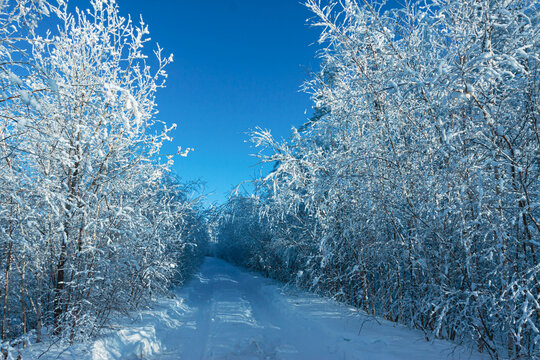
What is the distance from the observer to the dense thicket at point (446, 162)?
10.3 feet

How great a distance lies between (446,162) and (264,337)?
5.29 m

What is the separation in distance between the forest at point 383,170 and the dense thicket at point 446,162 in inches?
1.4

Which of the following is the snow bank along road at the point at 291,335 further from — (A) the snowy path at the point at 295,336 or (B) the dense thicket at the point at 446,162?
(B) the dense thicket at the point at 446,162

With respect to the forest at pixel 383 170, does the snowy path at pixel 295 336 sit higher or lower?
lower

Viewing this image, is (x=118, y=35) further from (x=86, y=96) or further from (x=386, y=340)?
(x=386, y=340)

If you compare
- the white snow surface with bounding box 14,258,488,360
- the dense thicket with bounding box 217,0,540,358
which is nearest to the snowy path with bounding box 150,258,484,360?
the white snow surface with bounding box 14,258,488,360

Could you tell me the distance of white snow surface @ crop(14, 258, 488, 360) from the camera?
4570mm

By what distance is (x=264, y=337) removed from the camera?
6.81 metres

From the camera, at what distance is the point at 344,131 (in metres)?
7.28

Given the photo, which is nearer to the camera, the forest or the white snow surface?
the forest

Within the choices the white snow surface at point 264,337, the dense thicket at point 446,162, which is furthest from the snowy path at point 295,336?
the dense thicket at point 446,162

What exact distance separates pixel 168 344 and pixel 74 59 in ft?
19.9

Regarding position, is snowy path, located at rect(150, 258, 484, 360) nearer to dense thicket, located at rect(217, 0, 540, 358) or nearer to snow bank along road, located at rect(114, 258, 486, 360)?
snow bank along road, located at rect(114, 258, 486, 360)

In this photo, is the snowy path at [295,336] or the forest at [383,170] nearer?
the forest at [383,170]
